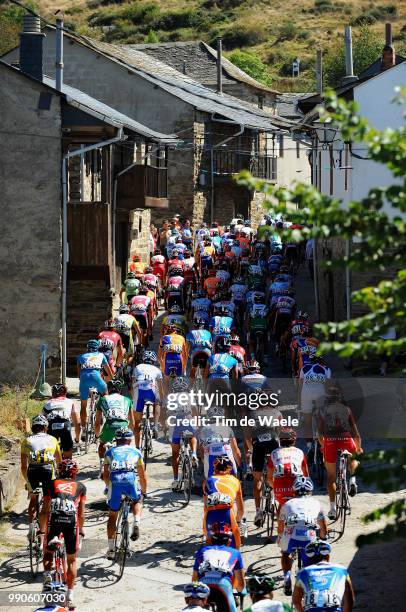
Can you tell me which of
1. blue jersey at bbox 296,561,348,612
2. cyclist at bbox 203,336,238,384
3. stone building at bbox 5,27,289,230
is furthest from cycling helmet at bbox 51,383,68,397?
stone building at bbox 5,27,289,230

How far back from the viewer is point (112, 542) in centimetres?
1353

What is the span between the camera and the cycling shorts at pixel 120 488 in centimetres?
1344

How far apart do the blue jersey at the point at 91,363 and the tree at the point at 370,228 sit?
483 inches

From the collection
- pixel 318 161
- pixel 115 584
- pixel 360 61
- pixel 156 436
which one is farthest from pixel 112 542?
pixel 360 61

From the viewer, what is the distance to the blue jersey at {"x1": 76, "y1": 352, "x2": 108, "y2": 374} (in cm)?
1894

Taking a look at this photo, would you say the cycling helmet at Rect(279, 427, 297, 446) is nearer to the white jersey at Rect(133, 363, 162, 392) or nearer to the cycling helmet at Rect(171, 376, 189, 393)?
the cycling helmet at Rect(171, 376, 189, 393)

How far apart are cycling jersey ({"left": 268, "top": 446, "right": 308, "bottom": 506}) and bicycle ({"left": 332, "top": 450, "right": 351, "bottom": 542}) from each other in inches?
44.8

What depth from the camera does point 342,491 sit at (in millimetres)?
14617

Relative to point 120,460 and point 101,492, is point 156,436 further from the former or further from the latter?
point 120,460

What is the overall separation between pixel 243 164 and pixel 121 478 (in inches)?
1772

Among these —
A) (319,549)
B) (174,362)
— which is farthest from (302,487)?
(174,362)

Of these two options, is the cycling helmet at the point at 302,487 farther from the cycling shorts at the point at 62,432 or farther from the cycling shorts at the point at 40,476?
the cycling shorts at the point at 62,432

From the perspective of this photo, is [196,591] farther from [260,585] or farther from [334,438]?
[334,438]

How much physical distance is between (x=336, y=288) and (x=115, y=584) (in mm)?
16885
